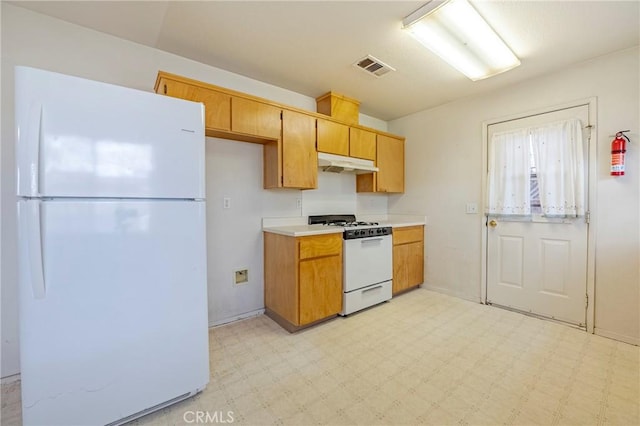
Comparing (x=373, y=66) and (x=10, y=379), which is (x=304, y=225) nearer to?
(x=373, y=66)

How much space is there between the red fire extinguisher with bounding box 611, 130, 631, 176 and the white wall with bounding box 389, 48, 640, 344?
75 millimetres

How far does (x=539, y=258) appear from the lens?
267 cm

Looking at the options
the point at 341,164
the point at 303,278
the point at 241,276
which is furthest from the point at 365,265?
the point at 241,276

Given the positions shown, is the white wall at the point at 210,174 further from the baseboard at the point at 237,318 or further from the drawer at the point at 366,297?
the drawer at the point at 366,297

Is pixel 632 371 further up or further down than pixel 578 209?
further down

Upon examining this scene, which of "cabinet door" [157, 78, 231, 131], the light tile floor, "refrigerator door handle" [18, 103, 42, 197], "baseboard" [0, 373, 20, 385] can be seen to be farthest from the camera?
"cabinet door" [157, 78, 231, 131]

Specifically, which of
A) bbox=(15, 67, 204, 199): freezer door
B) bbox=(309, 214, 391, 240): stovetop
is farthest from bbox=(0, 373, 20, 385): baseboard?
bbox=(309, 214, 391, 240): stovetop

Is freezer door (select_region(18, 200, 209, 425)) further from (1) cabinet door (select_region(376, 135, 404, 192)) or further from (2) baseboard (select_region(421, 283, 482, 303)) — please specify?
(2) baseboard (select_region(421, 283, 482, 303))

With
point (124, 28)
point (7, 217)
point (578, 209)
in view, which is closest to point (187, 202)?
point (7, 217)

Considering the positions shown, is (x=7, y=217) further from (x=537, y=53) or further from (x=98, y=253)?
(x=537, y=53)

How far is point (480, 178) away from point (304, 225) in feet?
7.10

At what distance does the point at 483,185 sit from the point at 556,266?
107 centimetres

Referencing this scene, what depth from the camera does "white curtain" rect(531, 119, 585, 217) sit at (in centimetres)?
239

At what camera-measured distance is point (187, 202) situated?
4.96 ft
